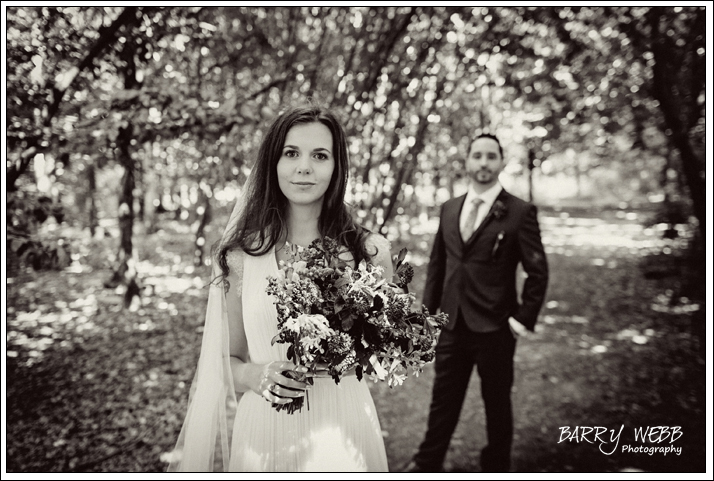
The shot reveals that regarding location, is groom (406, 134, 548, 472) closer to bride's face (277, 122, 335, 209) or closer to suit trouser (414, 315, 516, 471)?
suit trouser (414, 315, 516, 471)

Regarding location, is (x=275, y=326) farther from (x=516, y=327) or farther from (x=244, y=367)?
(x=516, y=327)

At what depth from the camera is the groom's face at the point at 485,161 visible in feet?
11.2

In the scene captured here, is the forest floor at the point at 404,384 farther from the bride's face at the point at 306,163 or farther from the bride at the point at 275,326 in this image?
the bride's face at the point at 306,163

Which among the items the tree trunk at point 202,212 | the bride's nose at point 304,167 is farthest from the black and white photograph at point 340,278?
the tree trunk at point 202,212

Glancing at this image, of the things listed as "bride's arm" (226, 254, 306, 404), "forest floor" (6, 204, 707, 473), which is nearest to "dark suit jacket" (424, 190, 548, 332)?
"forest floor" (6, 204, 707, 473)

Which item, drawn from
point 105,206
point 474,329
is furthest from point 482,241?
point 105,206

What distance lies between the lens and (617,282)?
36.0ft

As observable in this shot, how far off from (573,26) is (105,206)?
26778 mm

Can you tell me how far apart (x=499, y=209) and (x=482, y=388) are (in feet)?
4.76

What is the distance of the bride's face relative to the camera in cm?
203

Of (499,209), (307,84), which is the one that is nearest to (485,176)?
(499,209)

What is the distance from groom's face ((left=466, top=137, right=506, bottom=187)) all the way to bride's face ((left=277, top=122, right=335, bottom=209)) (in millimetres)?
1726

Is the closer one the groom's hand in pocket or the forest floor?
the groom's hand in pocket

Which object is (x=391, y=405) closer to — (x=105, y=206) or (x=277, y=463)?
(x=277, y=463)
